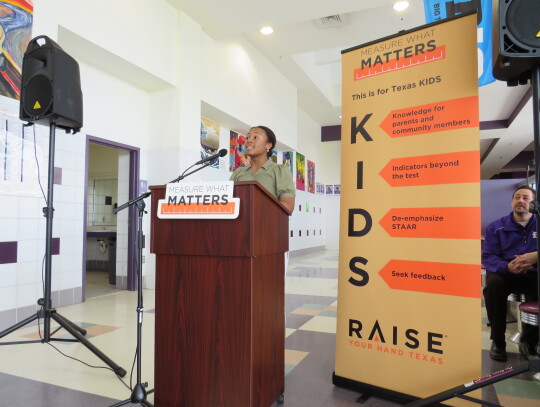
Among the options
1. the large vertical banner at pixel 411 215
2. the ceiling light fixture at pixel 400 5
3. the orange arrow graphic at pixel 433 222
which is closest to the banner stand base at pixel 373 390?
the large vertical banner at pixel 411 215

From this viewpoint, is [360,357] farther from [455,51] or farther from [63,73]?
[63,73]

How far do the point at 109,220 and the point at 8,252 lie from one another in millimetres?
4081

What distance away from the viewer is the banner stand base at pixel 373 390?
1784mm

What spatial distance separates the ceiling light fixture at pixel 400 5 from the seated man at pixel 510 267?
3474 millimetres

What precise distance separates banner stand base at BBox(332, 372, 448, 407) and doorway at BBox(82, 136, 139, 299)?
3.43 meters

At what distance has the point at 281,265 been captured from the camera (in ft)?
6.17

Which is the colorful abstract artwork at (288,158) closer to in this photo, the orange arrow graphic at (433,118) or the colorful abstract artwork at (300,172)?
the colorful abstract artwork at (300,172)

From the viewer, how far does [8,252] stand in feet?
10.9

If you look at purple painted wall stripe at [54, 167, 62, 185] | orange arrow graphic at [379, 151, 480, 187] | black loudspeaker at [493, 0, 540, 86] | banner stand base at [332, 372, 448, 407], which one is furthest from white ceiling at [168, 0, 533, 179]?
banner stand base at [332, 372, 448, 407]

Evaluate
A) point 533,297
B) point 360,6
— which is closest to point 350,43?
point 360,6

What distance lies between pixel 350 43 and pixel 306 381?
6.16 m

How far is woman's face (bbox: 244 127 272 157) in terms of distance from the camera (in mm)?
2428

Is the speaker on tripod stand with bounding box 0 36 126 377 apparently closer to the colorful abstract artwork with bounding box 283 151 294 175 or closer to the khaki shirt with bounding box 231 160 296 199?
the khaki shirt with bounding box 231 160 296 199

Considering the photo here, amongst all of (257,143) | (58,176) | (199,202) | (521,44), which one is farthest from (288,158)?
(521,44)
